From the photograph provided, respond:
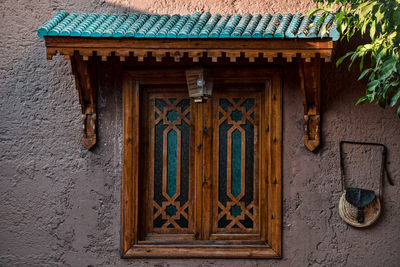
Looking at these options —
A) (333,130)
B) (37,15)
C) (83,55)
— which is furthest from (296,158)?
(37,15)

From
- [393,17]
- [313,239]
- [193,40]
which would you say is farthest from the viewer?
[313,239]

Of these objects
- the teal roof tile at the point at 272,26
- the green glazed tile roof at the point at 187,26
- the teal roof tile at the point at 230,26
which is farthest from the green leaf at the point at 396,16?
the teal roof tile at the point at 230,26

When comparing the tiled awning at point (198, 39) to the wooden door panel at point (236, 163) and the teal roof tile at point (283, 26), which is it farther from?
the wooden door panel at point (236, 163)

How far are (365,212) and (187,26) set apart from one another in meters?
2.34

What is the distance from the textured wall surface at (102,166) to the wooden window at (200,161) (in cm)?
14

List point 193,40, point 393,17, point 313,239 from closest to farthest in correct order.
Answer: point 393,17, point 193,40, point 313,239

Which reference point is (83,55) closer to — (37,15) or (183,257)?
(37,15)

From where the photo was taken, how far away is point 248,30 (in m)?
4.31

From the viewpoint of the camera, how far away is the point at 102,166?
488 cm

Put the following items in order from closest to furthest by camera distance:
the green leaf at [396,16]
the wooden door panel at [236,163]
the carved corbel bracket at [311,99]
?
the green leaf at [396,16] → the carved corbel bracket at [311,99] → the wooden door panel at [236,163]

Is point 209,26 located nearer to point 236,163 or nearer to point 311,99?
point 311,99

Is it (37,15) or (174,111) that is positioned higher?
(37,15)

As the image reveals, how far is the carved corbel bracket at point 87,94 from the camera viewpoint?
4633mm

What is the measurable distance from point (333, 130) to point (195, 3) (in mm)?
1820
